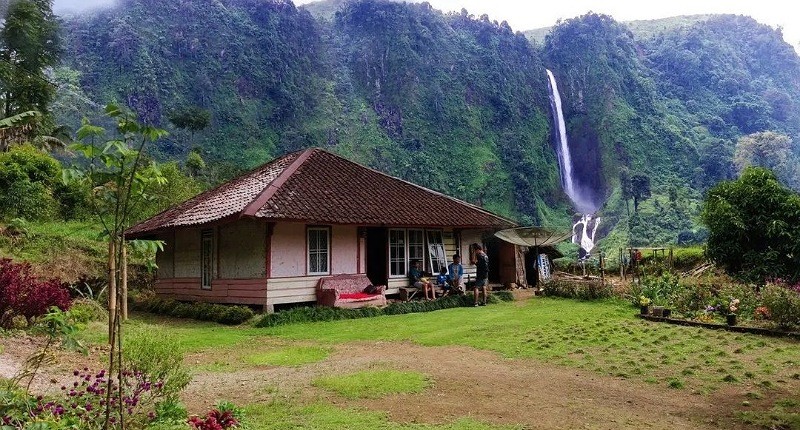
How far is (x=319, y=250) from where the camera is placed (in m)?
14.4

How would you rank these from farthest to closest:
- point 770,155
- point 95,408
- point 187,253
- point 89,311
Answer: point 770,155
point 187,253
point 89,311
point 95,408

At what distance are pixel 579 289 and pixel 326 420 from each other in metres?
12.7

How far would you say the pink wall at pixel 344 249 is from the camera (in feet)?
48.1

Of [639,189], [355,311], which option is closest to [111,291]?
[355,311]

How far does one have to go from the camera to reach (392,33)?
8381 centimetres

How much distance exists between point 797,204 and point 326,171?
12.5 m

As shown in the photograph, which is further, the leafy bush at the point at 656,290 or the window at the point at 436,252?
the window at the point at 436,252

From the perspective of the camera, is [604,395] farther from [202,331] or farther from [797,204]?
[797,204]

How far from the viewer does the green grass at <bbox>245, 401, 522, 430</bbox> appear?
15.1 ft

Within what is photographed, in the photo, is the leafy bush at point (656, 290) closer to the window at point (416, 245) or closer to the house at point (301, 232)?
the house at point (301, 232)

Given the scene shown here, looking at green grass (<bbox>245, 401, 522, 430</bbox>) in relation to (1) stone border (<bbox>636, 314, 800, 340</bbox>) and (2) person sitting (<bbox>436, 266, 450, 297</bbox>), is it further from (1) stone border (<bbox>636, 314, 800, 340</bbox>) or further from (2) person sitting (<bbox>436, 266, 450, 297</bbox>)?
(2) person sitting (<bbox>436, 266, 450, 297</bbox>)

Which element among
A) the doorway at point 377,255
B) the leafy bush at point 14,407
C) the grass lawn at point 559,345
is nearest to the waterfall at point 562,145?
the doorway at point 377,255

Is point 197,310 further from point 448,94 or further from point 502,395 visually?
point 448,94

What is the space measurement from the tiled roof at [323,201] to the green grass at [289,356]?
4.13 m
